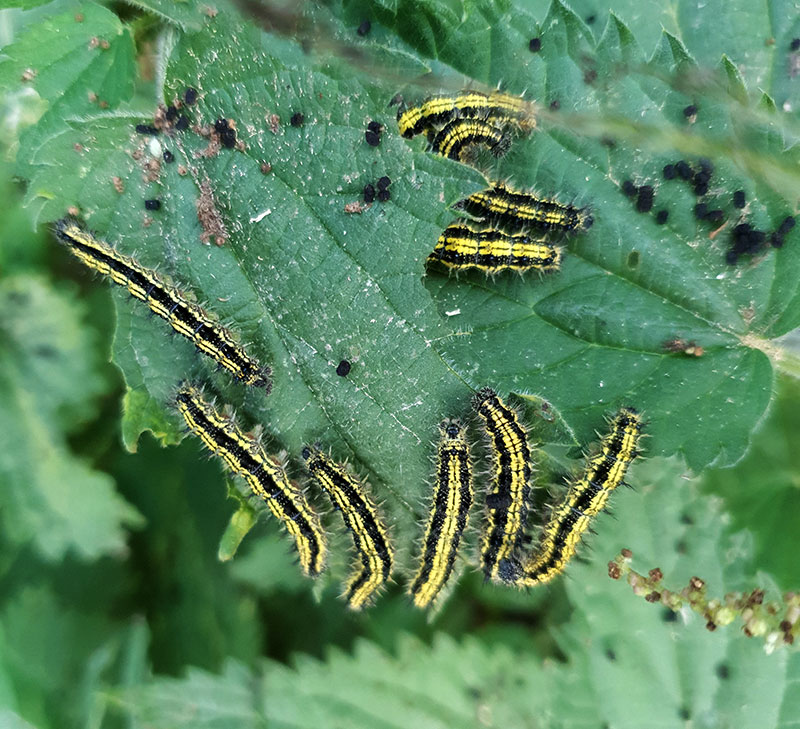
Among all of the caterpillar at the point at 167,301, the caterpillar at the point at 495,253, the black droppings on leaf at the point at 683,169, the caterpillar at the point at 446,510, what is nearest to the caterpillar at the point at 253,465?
the caterpillar at the point at 167,301

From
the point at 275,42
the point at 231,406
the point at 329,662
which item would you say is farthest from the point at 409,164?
the point at 329,662

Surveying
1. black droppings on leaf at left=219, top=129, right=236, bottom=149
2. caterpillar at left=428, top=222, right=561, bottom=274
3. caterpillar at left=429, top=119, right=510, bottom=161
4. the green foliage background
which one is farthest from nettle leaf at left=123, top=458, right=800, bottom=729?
black droppings on leaf at left=219, top=129, right=236, bottom=149

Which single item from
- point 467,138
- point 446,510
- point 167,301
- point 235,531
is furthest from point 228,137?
point 446,510

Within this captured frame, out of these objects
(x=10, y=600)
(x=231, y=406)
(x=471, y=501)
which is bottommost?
(x=10, y=600)

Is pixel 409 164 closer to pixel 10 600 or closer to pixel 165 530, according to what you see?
pixel 165 530

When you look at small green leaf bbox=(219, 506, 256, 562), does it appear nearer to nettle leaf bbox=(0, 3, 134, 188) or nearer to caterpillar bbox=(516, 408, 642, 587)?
caterpillar bbox=(516, 408, 642, 587)
